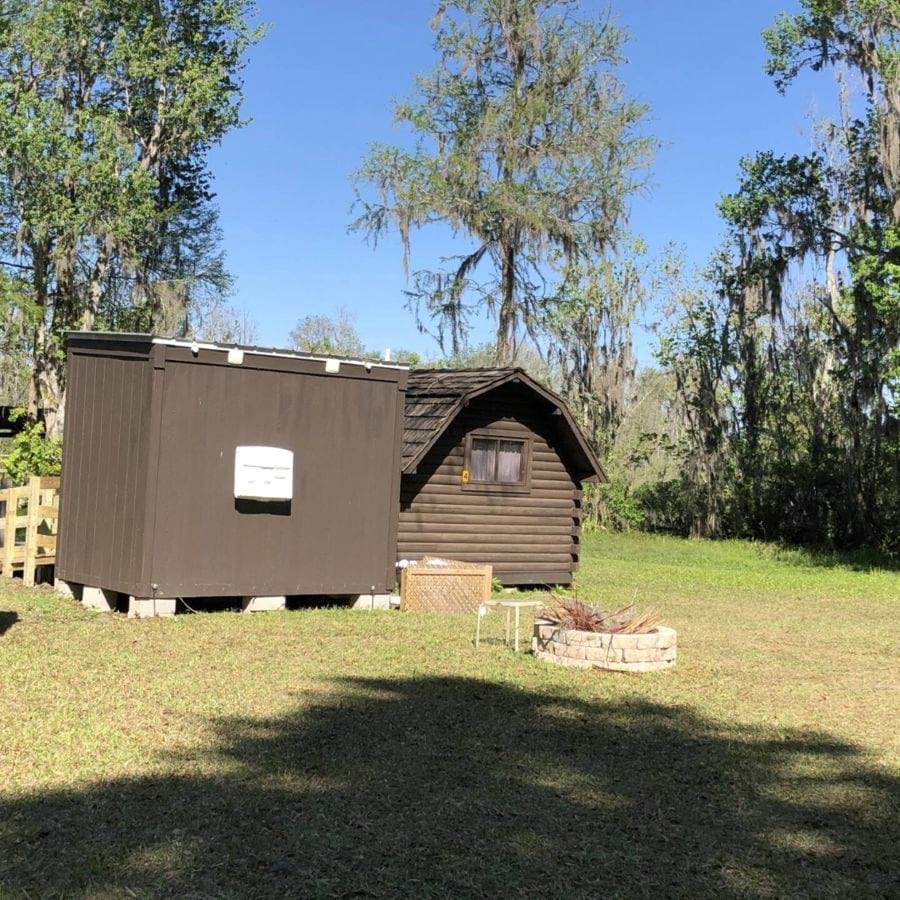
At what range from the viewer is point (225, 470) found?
1140 cm

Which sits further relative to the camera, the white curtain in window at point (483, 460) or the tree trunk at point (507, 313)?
the tree trunk at point (507, 313)

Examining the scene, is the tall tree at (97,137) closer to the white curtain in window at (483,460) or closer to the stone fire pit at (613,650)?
the white curtain in window at (483,460)

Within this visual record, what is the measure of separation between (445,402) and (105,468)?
15.6ft

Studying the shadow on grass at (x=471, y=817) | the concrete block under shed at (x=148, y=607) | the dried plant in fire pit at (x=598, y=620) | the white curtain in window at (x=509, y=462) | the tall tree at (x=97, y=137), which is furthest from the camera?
the tall tree at (x=97, y=137)

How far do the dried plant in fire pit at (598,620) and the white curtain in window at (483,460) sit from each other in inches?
231

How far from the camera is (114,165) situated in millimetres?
Answer: 25875

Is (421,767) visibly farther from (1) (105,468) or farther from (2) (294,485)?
(1) (105,468)

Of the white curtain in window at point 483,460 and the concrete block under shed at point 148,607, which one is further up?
the white curtain in window at point 483,460

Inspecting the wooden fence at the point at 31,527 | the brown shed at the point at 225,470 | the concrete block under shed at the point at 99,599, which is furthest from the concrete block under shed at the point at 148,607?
the wooden fence at the point at 31,527

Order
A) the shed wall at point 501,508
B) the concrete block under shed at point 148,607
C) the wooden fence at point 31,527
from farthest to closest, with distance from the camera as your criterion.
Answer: the shed wall at point 501,508 < the wooden fence at point 31,527 < the concrete block under shed at point 148,607

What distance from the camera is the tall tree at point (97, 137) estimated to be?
2528cm

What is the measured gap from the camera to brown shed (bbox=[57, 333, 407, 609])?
11.0 metres

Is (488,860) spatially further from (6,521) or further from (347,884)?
(6,521)

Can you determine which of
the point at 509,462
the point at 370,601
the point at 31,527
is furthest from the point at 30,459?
the point at 370,601
